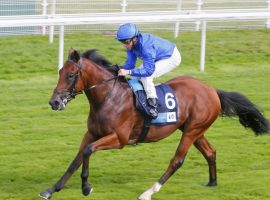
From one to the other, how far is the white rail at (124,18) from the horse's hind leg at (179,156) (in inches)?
164

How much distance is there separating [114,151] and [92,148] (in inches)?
81.0

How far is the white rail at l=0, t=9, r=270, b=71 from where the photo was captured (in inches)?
474

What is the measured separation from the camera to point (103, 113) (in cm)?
768

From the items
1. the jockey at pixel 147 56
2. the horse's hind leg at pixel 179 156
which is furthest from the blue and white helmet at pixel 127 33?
the horse's hind leg at pixel 179 156

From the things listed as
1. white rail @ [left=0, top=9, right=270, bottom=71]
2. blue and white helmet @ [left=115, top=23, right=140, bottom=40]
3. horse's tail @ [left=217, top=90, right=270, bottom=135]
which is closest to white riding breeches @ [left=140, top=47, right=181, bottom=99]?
blue and white helmet @ [left=115, top=23, right=140, bottom=40]

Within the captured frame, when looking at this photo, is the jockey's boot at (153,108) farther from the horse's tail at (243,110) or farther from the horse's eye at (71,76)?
the horse's tail at (243,110)

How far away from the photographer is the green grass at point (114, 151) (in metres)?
8.17

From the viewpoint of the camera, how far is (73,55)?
7.57 meters

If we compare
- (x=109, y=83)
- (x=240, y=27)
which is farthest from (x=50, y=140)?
(x=240, y=27)

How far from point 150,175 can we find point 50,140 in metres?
1.73

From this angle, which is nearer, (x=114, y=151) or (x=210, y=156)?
(x=210, y=156)

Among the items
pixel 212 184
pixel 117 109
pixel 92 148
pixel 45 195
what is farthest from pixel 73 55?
pixel 212 184

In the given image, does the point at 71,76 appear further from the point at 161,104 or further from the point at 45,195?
the point at 45,195

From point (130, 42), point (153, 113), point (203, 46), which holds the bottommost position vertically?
point (203, 46)
